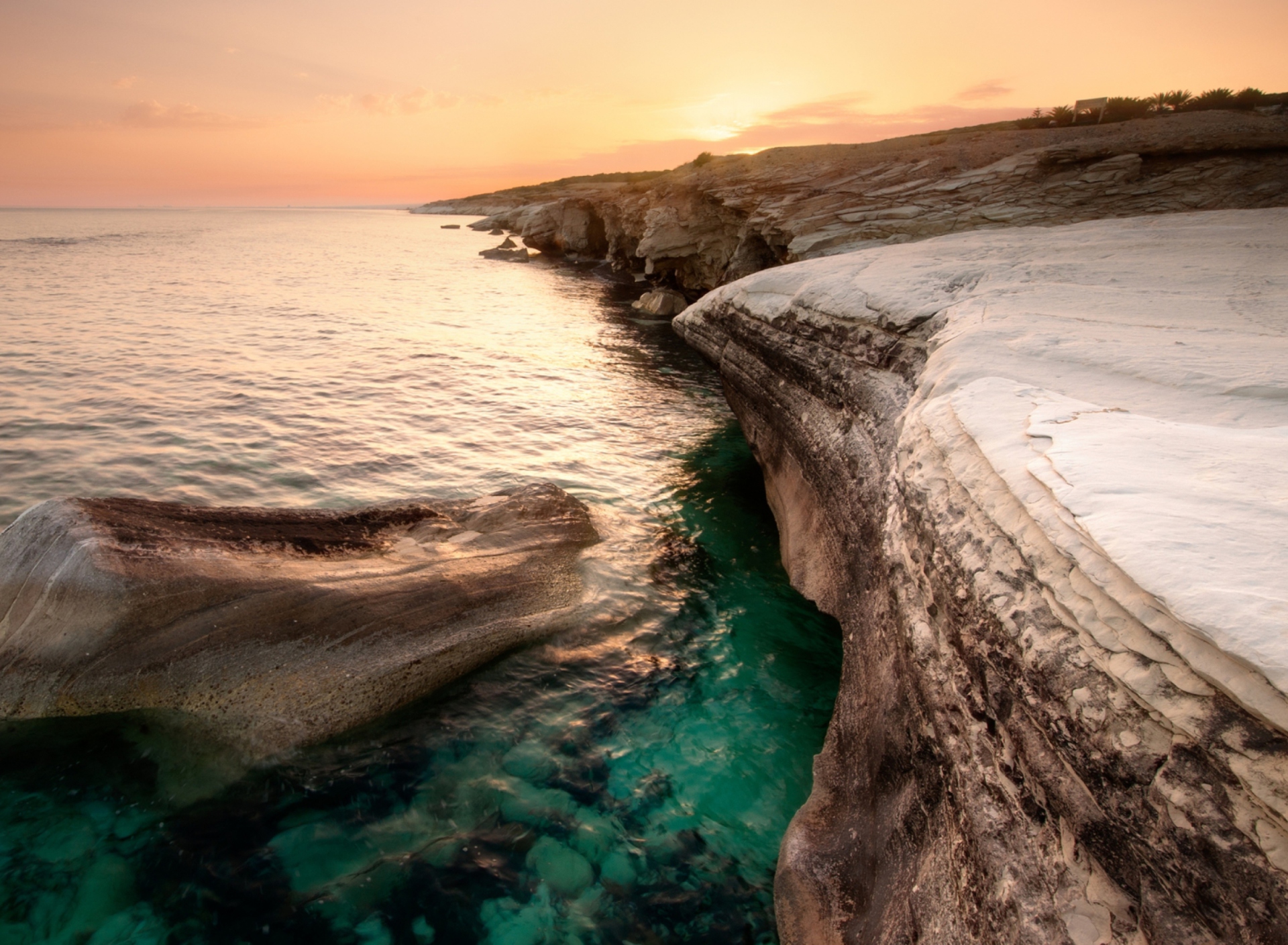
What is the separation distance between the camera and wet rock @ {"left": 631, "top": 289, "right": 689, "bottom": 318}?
27.1 metres

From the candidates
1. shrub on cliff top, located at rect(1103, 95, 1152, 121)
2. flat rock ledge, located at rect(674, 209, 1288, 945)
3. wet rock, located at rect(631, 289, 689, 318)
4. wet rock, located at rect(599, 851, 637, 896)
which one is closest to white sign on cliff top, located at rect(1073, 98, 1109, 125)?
shrub on cliff top, located at rect(1103, 95, 1152, 121)

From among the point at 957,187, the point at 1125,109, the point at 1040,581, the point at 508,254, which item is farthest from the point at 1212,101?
the point at 508,254

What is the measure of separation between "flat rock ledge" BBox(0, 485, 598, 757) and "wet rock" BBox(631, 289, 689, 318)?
72.1ft

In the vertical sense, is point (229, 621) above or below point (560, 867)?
above

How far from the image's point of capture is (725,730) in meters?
5.61

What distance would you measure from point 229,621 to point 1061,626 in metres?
5.49

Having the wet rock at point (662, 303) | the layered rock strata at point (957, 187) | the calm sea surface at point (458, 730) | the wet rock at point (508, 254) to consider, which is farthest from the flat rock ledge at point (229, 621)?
the wet rock at point (508, 254)

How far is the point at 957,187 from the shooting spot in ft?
52.9

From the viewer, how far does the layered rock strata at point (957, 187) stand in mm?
13758

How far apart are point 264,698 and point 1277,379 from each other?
7.05 m

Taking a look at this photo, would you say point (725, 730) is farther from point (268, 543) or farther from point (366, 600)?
point (268, 543)

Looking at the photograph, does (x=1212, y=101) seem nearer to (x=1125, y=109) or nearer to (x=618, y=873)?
(x=1125, y=109)

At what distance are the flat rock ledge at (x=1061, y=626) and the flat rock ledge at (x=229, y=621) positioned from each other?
3364mm

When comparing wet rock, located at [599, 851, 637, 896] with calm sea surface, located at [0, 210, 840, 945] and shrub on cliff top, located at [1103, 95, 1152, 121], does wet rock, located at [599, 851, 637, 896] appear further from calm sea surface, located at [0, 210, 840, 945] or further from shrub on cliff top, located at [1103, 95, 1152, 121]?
shrub on cliff top, located at [1103, 95, 1152, 121]
